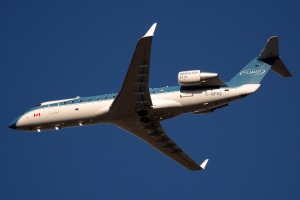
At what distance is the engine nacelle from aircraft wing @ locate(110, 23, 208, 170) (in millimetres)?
2738

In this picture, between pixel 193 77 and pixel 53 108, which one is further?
pixel 53 108

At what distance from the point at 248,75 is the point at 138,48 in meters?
10.4


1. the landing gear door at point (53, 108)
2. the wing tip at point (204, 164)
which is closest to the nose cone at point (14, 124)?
the landing gear door at point (53, 108)

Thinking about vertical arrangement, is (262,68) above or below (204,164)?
above

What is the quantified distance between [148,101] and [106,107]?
3884 millimetres

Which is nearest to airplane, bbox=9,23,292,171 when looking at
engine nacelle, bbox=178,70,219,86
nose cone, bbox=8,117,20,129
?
engine nacelle, bbox=178,70,219,86

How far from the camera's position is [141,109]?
159ft

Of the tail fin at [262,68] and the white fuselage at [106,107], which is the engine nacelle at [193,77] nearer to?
the white fuselage at [106,107]

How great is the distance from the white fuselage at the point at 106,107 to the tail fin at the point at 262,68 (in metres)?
0.81

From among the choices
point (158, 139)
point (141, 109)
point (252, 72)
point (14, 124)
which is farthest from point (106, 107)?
point (252, 72)

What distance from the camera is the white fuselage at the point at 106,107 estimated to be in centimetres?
4775

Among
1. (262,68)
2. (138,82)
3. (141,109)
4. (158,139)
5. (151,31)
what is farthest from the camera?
(158,139)

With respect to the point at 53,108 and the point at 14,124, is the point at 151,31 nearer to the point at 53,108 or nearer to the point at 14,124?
the point at 53,108

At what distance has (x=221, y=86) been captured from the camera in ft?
157
